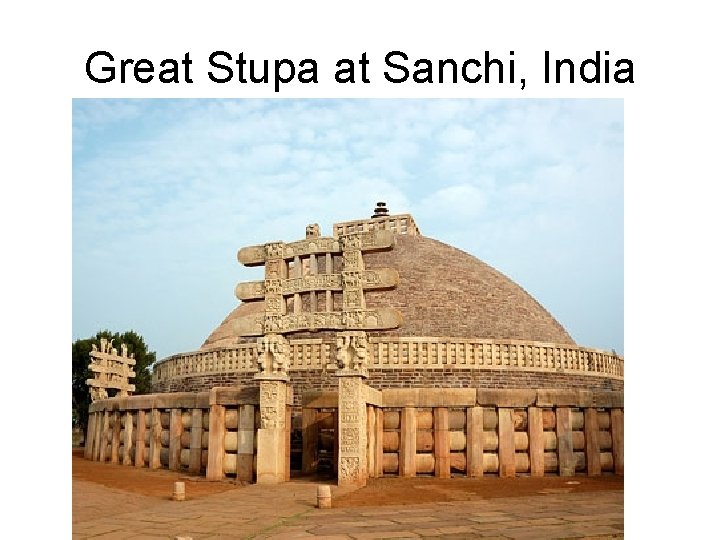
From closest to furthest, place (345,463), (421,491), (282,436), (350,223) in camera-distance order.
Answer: (421,491) → (345,463) → (282,436) → (350,223)

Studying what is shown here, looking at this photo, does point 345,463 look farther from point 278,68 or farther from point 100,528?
point 278,68

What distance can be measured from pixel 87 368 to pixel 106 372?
53.2ft

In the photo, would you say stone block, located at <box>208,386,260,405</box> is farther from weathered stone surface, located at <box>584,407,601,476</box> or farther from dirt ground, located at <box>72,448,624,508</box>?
weathered stone surface, located at <box>584,407,601,476</box>

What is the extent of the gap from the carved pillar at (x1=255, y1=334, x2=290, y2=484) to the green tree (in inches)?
966

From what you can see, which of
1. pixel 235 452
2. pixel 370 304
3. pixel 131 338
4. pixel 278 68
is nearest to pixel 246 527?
pixel 278 68

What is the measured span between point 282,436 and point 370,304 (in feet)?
41.5

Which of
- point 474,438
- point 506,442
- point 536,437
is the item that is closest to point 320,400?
point 474,438

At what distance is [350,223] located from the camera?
2736cm

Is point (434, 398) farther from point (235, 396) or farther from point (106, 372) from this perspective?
point (106, 372)

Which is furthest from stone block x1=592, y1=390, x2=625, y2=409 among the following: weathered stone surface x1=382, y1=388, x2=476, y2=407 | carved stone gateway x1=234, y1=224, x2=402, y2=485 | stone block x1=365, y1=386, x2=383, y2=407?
carved stone gateway x1=234, y1=224, x2=402, y2=485

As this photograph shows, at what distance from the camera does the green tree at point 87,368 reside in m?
A: 36.2

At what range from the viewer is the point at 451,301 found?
945 inches

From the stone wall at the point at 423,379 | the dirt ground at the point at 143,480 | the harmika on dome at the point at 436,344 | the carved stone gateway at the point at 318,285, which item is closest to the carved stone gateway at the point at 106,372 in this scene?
the harmika on dome at the point at 436,344

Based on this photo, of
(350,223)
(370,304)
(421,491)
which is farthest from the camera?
(350,223)
